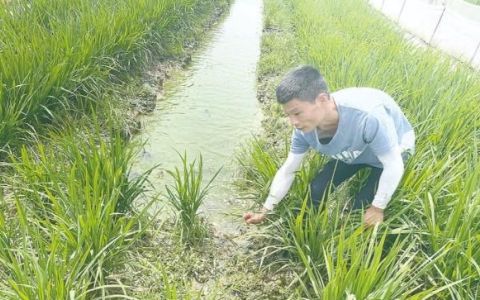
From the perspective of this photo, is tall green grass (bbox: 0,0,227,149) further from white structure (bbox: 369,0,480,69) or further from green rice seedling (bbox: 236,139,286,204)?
white structure (bbox: 369,0,480,69)

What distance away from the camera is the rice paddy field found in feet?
5.76

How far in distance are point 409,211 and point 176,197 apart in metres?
1.48

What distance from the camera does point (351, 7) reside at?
1044 centimetres

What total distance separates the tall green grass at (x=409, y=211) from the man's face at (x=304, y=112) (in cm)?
48

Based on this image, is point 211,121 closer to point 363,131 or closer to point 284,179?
point 284,179

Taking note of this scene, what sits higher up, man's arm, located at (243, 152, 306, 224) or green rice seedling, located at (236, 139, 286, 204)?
man's arm, located at (243, 152, 306, 224)

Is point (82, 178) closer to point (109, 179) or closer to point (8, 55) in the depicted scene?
point (109, 179)

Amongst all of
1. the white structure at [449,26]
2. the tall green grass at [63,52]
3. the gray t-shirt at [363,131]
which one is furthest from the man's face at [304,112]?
the white structure at [449,26]

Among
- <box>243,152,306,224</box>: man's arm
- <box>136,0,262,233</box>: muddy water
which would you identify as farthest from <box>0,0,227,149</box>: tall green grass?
<box>243,152,306,224</box>: man's arm

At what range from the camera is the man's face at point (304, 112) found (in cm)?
182

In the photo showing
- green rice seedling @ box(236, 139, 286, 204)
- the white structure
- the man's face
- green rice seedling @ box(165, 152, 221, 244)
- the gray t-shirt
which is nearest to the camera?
the man's face

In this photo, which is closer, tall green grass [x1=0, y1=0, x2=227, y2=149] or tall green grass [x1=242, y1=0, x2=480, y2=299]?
tall green grass [x1=242, y1=0, x2=480, y2=299]

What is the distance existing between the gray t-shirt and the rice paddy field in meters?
0.29

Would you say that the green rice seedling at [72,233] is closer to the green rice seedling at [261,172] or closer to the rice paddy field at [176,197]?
the rice paddy field at [176,197]
